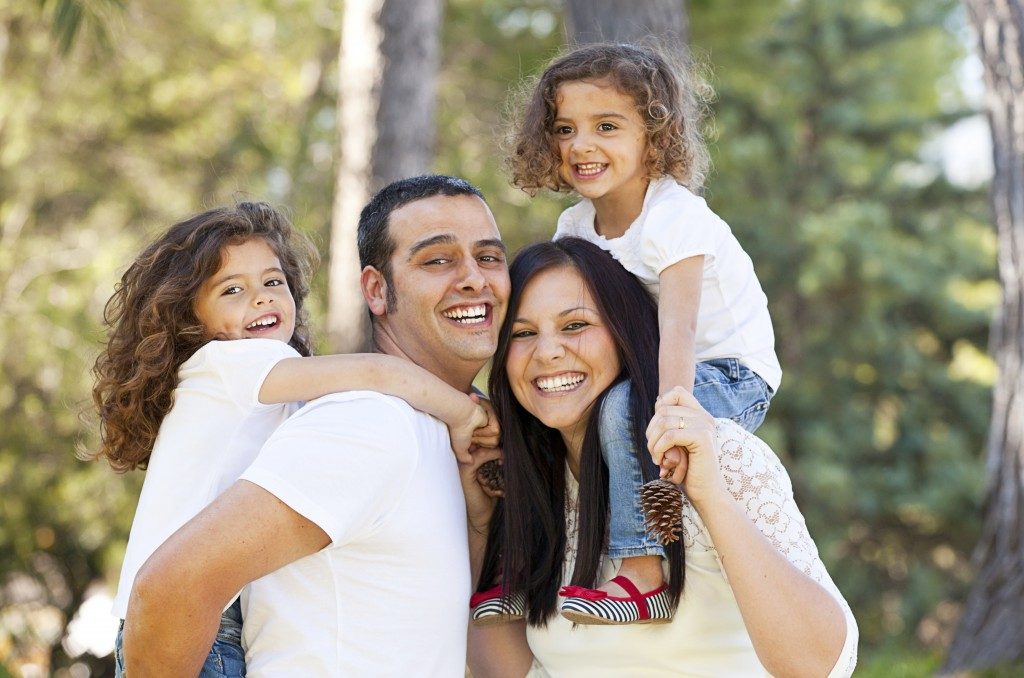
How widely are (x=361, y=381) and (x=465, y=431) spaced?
355mm

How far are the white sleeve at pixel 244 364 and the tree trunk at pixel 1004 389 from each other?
4128 mm

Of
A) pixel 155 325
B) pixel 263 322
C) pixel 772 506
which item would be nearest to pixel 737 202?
pixel 263 322

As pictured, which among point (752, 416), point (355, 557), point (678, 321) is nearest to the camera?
point (355, 557)

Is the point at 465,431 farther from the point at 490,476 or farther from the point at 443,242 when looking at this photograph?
the point at 443,242

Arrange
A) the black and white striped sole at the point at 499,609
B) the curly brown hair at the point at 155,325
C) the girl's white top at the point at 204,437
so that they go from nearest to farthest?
the girl's white top at the point at 204,437 < the black and white striped sole at the point at 499,609 < the curly brown hair at the point at 155,325

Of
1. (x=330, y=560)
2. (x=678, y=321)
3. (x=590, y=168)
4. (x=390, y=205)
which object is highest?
(x=590, y=168)

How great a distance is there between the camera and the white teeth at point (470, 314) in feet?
10.3

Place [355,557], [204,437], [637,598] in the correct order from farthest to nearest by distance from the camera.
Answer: [204,437], [637,598], [355,557]

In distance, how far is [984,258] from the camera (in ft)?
48.9

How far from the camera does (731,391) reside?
132 inches

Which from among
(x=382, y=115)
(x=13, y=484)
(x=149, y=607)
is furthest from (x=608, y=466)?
(x=13, y=484)

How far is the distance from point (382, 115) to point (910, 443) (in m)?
10.4

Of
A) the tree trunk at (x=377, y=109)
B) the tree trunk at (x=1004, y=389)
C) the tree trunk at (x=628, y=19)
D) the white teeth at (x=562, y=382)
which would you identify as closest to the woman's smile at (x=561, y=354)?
the white teeth at (x=562, y=382)

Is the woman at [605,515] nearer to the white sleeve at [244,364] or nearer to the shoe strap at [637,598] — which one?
the shoe strap at [637,598]
